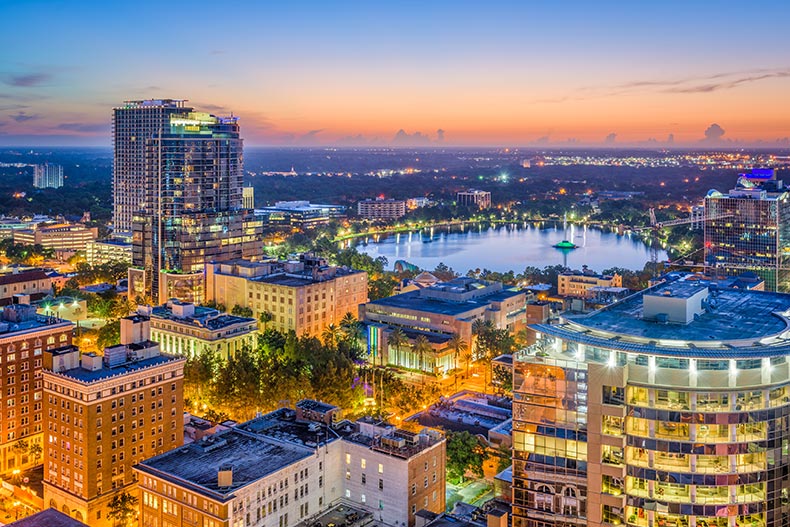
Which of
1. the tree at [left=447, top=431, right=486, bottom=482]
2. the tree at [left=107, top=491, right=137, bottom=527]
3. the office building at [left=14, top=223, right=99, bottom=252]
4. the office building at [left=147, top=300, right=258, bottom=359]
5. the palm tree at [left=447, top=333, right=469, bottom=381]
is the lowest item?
the tree at [left=107, top=491, right=137, bottom=527]

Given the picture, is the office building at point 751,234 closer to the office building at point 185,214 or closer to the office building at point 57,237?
the office building at point 185,214

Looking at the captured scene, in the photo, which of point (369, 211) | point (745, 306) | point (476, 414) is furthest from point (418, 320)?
point (369, 211)

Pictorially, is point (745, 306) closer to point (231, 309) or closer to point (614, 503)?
point (614, 503)

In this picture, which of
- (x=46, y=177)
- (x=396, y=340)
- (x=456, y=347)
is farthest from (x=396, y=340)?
(x=46, y=177)

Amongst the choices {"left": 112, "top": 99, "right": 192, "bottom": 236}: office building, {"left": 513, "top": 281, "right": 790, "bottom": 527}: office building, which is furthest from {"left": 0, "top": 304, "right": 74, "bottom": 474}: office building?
{"left": 112, "top": 99, "right": 192, "bottom": 236}: office building

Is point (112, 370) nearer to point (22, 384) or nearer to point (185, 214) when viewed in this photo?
point (22, 384)

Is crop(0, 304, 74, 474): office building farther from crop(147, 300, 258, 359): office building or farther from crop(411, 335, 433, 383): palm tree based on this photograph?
crop(411, 335, 433, 383): palm tree
